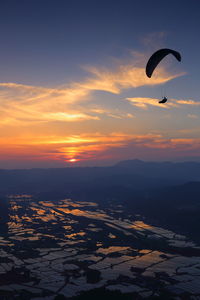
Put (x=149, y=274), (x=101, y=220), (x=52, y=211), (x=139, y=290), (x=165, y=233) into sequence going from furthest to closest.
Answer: (x=52, y=211) < (x=101, y=220) < (x=165, y=233) < (x=149, y=274) < (x=139, y=290)

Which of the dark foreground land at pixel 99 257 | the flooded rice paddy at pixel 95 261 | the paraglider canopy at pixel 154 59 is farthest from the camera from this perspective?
the flooded rice paddy at pixel 95 261

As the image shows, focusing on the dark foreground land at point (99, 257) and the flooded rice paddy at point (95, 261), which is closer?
the dark foreground land at point (99, 257)

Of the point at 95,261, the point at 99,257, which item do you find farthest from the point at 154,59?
the point at 99,257

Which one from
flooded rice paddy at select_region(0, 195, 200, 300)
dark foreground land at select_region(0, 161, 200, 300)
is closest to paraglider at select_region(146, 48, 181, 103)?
dark foreground land at select_region(0, 161, 200, 300)

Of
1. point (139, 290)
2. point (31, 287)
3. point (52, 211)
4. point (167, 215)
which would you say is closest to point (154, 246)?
point (139, 290)

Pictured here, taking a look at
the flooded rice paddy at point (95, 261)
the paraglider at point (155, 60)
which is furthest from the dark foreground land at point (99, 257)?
the paraglider at point (155, 60)

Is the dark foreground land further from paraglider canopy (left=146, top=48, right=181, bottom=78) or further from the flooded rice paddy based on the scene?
paraglider canopy (left=146, top=48, right=181, bottom=78)

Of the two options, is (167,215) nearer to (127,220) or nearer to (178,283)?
(127,220)

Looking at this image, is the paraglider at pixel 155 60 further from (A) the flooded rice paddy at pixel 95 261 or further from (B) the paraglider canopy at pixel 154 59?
(A) the flooded rice paddy at pixel 95 261
